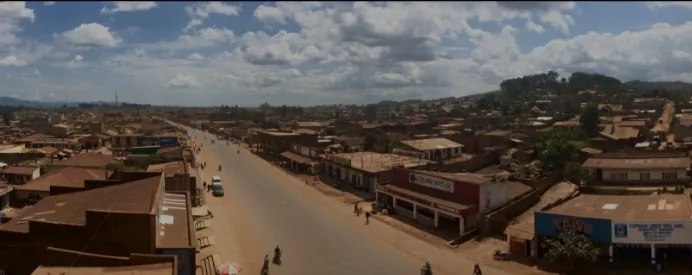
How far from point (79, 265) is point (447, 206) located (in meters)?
20.1

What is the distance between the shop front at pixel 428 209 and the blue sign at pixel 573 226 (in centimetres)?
573

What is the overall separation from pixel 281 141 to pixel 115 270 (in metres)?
55.7

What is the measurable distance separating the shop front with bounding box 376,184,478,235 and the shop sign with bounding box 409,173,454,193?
79cm

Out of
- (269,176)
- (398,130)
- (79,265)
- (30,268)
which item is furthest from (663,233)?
(398,130)

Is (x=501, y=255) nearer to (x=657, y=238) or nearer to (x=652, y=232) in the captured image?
(x=652, y=232)

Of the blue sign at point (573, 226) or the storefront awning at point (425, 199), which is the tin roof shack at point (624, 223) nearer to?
the blue sign at point (573, 226)

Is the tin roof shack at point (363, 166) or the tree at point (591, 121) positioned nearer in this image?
the tin roof shack at point (363, 166)

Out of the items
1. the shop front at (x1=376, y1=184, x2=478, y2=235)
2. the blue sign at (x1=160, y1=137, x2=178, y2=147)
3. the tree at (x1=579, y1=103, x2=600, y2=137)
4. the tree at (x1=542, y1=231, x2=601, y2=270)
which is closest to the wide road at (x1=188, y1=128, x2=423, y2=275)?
the shop front at (x1=376, y1=184, x2=478, y2=235)

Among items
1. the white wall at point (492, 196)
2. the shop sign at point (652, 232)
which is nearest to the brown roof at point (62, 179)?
the white wall at point (492, 196)

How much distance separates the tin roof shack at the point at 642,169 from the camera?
4025 cm

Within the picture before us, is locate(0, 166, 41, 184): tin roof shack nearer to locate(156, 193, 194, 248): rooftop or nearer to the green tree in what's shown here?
locate(156, 193, 194, 248): rooftop

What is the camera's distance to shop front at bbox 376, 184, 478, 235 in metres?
30.7

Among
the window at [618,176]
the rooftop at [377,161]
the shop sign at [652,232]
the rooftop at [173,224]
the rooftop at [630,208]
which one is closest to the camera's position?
the rooftop at [173,224]

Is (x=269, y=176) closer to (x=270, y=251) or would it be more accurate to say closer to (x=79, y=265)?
(x=270, y=251)
